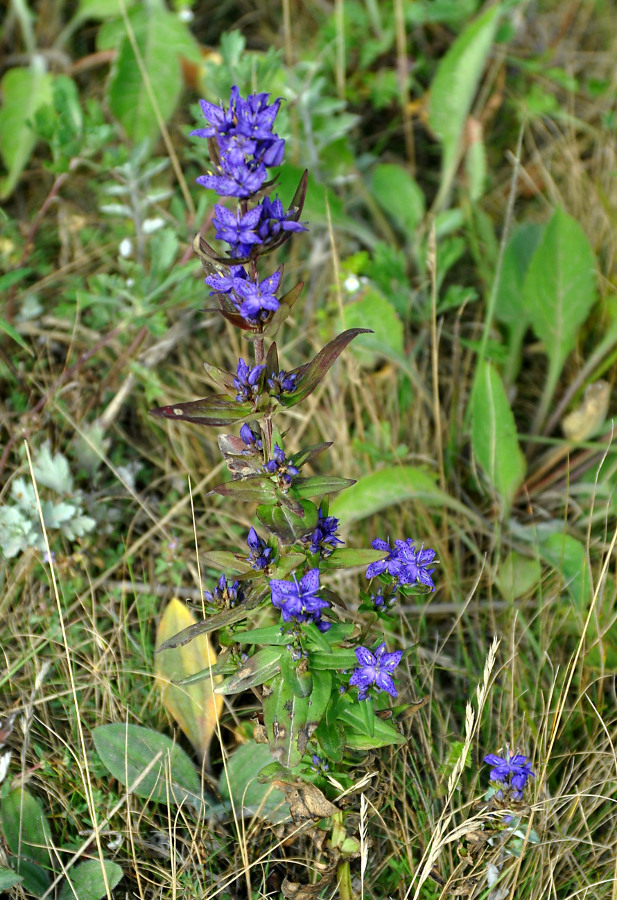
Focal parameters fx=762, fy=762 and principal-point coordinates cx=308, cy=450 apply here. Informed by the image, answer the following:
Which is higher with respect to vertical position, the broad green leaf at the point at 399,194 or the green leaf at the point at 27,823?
the broad green leaf at the point at 399,194

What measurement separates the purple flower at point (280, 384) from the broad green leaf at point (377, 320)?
1.24 m

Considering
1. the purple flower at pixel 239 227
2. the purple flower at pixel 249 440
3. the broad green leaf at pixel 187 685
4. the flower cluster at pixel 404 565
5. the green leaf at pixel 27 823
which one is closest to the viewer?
the purple flower at pixel 239 227

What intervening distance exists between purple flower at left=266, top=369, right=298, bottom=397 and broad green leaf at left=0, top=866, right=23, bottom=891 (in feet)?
4.30

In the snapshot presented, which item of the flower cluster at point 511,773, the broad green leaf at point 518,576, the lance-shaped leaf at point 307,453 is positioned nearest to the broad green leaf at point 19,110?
the lance-shaped leaf at point 307,453

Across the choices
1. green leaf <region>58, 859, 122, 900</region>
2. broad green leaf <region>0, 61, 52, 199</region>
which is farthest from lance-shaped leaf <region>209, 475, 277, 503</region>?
broad green leaf <region>0, 61, 52, 199</region>

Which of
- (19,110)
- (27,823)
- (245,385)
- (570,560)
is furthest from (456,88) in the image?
(27,823)

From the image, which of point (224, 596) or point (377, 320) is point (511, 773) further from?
point (377, 320)

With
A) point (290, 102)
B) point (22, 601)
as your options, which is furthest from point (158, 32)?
point (22, 601)

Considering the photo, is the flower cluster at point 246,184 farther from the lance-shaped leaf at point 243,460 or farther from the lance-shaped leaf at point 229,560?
the lance-shaped leaf at point 229,560

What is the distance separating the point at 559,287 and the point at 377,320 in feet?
2.38

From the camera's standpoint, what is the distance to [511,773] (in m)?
1.88

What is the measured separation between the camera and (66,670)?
2.25 m

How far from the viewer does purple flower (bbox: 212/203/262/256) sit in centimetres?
143

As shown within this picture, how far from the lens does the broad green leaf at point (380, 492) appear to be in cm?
256
